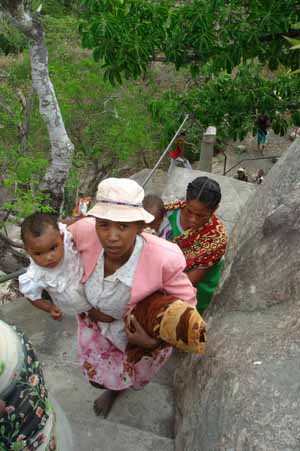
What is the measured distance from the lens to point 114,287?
229 centimetres

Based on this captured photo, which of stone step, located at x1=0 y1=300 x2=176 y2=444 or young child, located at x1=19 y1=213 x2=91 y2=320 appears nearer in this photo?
young child, located at x1=19 y1=213 x2=91 y2=320

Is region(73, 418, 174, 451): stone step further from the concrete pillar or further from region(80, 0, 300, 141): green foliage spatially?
the concrete pillar

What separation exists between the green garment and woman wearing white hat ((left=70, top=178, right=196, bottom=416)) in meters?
0.64

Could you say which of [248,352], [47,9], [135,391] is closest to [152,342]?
[248,352]

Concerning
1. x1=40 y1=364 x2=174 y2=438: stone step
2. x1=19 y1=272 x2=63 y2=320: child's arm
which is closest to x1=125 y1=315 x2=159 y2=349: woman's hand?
x1=19 y1=272 x2=63 y2=320: child's arm

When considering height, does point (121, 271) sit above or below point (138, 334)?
above

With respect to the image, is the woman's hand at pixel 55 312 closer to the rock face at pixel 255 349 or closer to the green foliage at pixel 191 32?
the rock face at pixel 255 349

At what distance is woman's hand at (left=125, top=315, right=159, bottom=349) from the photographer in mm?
2205

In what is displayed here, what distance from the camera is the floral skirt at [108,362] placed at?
8.74 ft

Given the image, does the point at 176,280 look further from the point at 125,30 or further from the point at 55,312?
the point at 125,30

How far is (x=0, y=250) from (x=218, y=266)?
3.94 meters

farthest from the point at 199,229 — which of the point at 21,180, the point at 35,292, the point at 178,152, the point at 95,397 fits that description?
the point at 178,152

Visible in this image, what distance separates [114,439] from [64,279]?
1.06 meters

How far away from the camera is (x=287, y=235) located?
9.32ft
